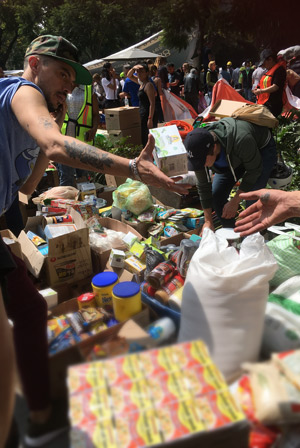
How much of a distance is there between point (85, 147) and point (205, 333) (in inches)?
31.2

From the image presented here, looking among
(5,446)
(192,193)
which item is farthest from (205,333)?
(192,193)

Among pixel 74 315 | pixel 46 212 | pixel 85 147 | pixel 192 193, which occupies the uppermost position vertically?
pixel 85 147

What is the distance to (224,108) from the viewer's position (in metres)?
4.17

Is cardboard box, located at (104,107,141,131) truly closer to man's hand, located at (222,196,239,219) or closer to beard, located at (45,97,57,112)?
man's hand, located at (222,196,239,219)

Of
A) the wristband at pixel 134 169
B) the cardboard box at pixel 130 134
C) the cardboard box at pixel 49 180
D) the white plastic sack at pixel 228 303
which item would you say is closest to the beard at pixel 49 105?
the wristband at pixel 134 169

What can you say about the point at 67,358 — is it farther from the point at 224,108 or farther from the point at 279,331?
the point at 224,108

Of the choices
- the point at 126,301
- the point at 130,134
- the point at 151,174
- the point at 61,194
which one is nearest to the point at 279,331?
the point at 126,301

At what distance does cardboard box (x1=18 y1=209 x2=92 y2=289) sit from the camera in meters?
2.22

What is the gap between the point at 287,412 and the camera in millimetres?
565

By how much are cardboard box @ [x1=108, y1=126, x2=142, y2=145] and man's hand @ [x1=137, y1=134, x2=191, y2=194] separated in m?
4.82

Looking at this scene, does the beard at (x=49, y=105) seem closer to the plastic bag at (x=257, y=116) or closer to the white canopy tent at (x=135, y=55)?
the plastic bag at (x=257, y=116)

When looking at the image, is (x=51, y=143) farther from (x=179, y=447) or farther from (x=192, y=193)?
(x=192, y=193)

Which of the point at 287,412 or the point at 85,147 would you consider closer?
the point at 287,412

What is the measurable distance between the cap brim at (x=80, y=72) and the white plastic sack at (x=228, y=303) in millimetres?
1118
